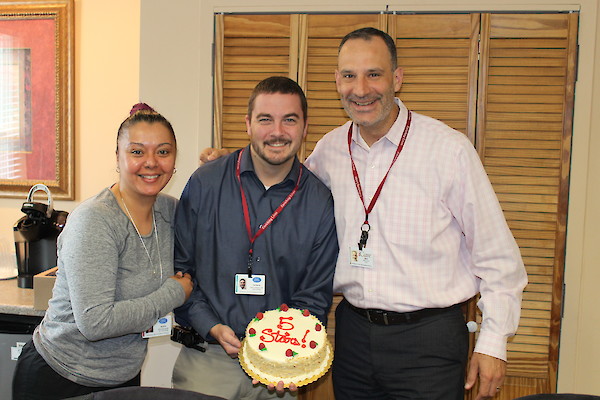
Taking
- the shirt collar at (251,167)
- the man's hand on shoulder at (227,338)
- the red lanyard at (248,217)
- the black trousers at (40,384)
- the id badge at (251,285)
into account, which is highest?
the shirt collar at (251,167)

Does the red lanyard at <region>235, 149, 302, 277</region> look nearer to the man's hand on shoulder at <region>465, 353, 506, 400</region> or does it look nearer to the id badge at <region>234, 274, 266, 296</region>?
the id badge at <region>234, 274, 266, 296</region>

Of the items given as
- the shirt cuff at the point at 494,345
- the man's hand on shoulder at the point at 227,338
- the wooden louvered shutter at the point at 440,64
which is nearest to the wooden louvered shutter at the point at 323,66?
the wooden louvered shutter at the point at 440,64

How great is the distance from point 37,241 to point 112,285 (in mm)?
1370

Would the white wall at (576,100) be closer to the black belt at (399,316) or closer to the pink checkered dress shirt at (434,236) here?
the pink checkered dress shirt at (434,236)

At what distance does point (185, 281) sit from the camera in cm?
198

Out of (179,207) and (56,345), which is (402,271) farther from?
(56,345)

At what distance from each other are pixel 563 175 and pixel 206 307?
1.73 meters

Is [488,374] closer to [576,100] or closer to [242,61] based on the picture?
[576,100]

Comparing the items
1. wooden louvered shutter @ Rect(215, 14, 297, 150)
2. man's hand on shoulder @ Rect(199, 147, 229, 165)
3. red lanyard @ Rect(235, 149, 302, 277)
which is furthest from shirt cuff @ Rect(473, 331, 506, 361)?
wooden louvered shutter @ Rect(215, 14, 297, 150)

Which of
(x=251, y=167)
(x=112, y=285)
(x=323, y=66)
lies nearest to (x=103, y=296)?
(x=112, y=285)

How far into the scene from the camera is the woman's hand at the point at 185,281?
196 cm

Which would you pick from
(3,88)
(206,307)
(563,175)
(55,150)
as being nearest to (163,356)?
(206,307)

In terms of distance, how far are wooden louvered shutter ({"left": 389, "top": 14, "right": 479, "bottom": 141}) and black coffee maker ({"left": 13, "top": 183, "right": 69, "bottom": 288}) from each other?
195 centimetres

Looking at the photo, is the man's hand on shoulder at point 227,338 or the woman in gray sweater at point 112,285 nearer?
the woman in gray sweater at point 112,285
